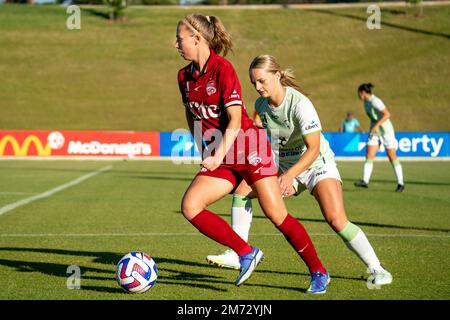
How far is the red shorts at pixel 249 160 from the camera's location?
6.61 meters

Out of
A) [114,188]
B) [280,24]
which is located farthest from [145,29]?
[114,188]

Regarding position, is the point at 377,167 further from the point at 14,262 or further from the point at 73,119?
the point at 73,119

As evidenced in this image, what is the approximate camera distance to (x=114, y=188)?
58.0 feet

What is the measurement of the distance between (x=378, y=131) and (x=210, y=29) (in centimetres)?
1166

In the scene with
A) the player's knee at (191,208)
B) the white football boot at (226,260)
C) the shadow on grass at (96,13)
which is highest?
the shadow on grass at (96,13)

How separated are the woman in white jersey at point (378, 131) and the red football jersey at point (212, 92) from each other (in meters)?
10.3

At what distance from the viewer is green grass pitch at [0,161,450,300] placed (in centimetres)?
680

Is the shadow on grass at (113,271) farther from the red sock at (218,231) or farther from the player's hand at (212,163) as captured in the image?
the player's hand at (212,163)

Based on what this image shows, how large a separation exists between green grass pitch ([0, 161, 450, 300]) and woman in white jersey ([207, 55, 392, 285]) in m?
0.49

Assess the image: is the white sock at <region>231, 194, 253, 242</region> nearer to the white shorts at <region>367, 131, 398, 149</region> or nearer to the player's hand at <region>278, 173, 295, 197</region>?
the player's hand at <region>278, 173, 295, 197</region>

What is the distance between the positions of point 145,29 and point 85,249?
198 ft

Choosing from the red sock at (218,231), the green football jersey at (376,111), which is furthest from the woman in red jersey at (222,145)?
the green football jersey at (376,111)

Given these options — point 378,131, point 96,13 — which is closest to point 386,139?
point 378,131

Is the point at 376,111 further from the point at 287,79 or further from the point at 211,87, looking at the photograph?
the point at 211,87
